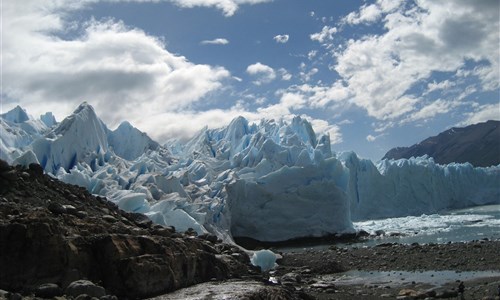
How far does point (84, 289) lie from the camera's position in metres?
7.17

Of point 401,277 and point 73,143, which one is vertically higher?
point 73,143

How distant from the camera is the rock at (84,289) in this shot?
712cm

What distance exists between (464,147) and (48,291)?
115304 mm

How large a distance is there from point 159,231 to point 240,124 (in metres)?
28.2

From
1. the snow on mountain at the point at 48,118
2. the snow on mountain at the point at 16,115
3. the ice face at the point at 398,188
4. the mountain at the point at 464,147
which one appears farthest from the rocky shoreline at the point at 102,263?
the mountain at the point at 464,147

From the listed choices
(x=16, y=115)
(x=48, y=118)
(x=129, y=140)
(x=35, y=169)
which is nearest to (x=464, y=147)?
(x=129, y=140)

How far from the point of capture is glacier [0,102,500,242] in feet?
80.3

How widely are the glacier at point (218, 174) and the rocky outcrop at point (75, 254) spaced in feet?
35.0

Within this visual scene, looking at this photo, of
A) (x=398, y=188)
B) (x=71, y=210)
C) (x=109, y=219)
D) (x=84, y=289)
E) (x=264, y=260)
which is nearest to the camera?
(x=84, y=289)

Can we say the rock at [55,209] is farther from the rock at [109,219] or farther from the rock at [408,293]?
the rock at [408,293]

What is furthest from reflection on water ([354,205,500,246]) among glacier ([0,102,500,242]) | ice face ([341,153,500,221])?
ice face ([341,153,500,221])

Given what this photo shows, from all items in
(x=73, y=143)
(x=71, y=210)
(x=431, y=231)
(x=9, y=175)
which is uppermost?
(x=73, y=143)

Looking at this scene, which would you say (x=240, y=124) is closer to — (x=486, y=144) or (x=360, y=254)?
(x=360, y=254)

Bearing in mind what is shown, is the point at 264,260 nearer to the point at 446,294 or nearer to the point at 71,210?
the point at 446,294
